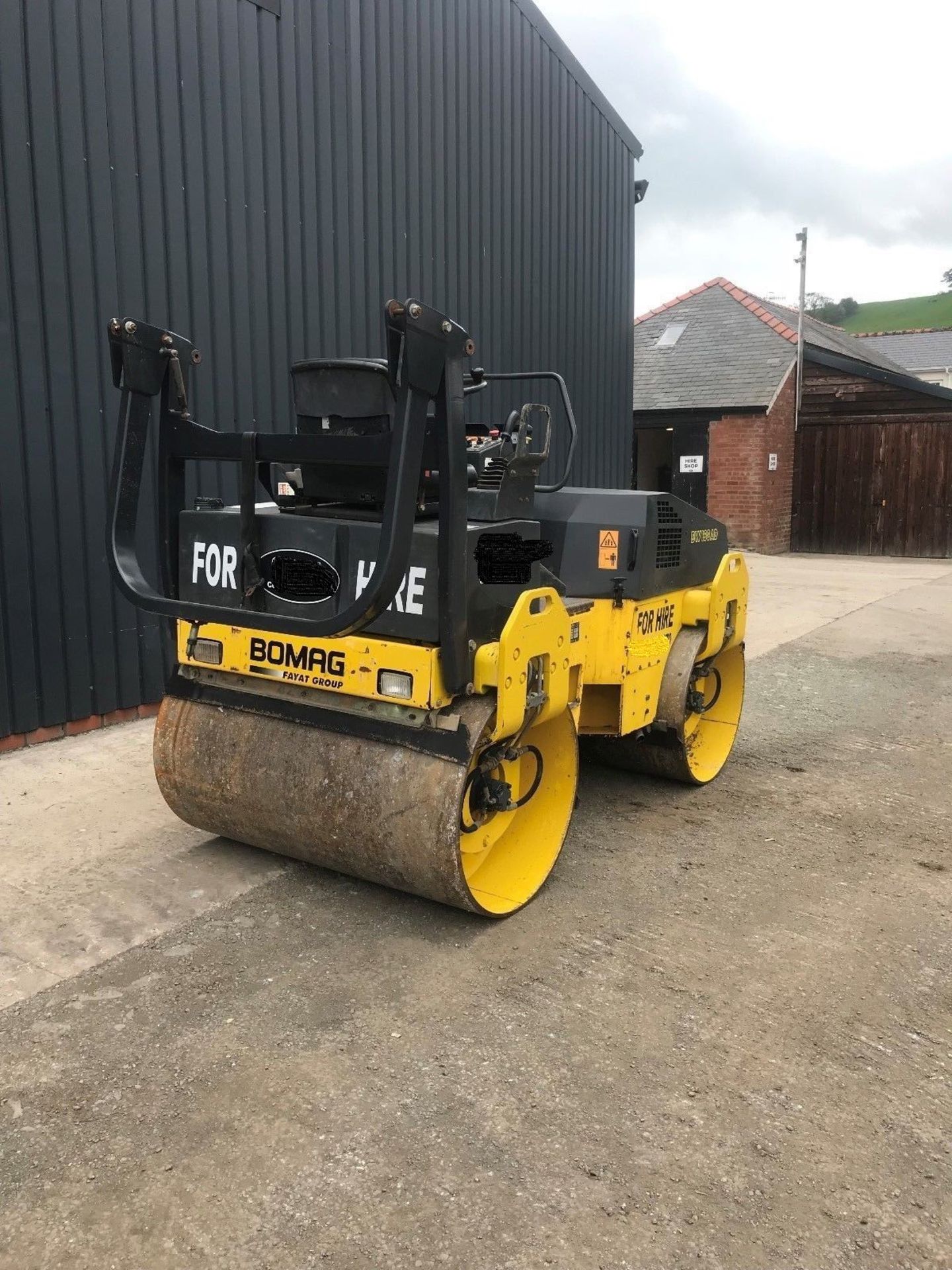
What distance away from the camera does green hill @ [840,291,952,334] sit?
8856cm

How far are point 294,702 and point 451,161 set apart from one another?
A: 6.49m

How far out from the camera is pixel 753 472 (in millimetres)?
18109

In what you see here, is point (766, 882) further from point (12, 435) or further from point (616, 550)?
point (12, 435)

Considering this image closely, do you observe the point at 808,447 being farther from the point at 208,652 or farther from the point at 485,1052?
the point at 485,1052

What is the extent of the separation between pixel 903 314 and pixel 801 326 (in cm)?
8740

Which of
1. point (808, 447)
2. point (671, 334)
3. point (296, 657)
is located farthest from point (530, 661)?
point (671, 334)

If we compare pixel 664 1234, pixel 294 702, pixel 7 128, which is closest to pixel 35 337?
pixel 7 128

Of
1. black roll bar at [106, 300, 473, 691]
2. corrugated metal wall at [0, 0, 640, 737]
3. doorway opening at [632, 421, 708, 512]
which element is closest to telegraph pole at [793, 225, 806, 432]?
doorway opening at [632, 421, 708, 512]

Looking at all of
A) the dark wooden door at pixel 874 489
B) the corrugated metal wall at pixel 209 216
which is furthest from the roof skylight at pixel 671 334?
the corrugated metal wall at pixel 209 216

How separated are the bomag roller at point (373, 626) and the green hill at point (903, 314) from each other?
92.4 m

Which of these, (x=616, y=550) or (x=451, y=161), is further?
(x=451, y=161)

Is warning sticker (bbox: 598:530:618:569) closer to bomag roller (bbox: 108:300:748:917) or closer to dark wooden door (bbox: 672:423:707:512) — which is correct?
bomag roller (bbox: 108:300:748:917)

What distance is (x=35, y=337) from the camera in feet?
18.2

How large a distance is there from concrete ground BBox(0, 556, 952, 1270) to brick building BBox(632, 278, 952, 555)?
14109 mm
